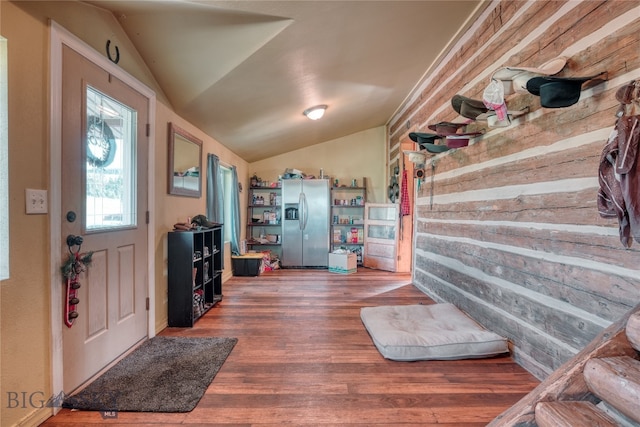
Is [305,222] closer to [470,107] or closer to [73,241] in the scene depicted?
[470,107]

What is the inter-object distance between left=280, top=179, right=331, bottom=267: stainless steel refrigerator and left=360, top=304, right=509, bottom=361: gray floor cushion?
3.17m

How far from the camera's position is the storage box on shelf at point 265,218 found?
20.3 ft

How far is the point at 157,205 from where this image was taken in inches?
107

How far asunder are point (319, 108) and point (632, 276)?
3619 millimetres

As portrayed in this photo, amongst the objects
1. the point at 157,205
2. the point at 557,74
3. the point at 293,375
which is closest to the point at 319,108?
the point at 157,205

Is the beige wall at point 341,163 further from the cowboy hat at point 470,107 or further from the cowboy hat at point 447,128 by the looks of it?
the cowboy hat at point 470,107

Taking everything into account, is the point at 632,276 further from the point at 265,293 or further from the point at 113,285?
the point at 265,293

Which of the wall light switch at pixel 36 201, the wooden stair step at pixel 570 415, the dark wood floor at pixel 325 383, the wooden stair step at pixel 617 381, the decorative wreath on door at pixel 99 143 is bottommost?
the dark wood floor at pixel 325 383

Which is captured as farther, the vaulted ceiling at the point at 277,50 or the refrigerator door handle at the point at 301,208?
the refrigerator door handle at the point at 301,208

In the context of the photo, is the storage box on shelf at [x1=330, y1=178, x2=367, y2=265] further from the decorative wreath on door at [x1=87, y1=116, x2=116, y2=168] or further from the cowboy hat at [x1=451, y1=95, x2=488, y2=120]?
the decorative wreath on door at [x1=87, y1=116, x2=116, y2=168]

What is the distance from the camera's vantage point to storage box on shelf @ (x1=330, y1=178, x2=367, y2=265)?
20.4 feet

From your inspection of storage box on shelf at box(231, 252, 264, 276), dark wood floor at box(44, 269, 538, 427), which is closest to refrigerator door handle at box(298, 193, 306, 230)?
storage box on shelf at box(231, 252, 264, 276)

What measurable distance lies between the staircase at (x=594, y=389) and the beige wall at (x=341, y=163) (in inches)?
212

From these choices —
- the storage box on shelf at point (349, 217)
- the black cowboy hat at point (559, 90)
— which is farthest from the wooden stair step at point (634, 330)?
the storage box on shelf at point (349, 217)
